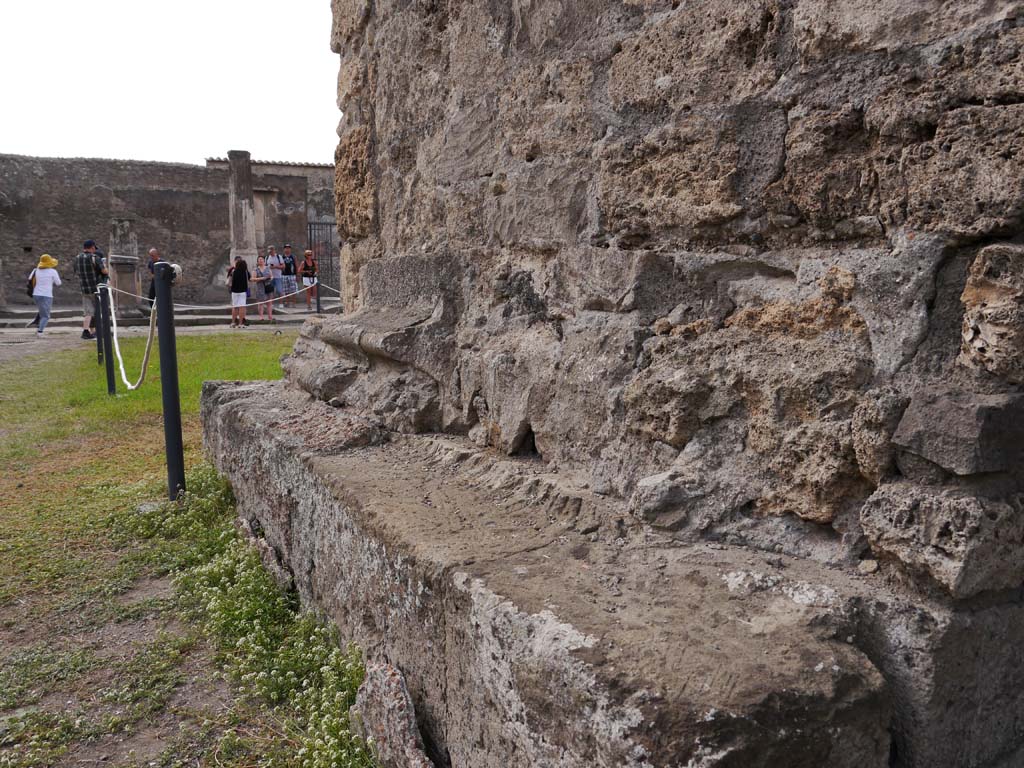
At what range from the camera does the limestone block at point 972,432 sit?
1.24 meters

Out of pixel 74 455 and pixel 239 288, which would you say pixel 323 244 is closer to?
pixel 239 288

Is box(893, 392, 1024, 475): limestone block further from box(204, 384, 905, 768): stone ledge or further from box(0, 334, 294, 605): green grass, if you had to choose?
box(0, 334, 294, 605): green grass

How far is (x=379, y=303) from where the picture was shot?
3.26 m

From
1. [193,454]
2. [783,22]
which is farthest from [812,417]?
[193,454]

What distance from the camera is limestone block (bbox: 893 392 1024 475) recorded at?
1.24m

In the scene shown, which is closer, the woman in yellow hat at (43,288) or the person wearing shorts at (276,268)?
the woman in yellow hat at (43,288)

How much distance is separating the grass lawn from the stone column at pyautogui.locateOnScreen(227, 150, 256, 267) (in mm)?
16267

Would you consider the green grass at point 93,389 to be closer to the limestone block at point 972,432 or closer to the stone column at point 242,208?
the limestone block at point 972,432

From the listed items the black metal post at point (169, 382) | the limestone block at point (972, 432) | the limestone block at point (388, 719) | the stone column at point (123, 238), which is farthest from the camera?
the stone column at point (123, 238)

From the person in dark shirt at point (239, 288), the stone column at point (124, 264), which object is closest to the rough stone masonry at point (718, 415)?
the stone column at point (124, 264)

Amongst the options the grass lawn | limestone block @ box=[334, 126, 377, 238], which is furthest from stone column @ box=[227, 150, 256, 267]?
limestone block @ box=[334, 126, 377, 238]

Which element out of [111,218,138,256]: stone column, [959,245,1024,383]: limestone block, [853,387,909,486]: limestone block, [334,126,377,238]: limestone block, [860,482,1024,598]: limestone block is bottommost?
[860,482,1024,598]: limestone block

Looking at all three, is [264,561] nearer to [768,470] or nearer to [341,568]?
[341,568]

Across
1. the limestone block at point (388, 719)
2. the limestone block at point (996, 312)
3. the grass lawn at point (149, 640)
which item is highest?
the limestone block at point (996, 312)
